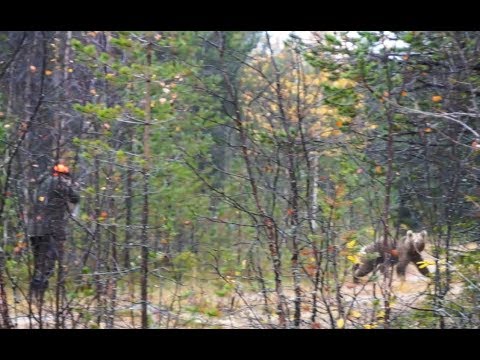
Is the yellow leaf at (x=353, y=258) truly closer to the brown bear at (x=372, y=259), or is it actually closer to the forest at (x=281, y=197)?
the forest at (x=281, y=197)

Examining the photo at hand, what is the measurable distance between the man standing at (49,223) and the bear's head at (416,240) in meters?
3.84

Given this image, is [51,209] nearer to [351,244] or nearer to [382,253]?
[351,244]

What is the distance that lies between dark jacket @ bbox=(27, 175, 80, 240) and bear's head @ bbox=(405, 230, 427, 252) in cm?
384

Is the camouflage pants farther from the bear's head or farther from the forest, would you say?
the bear's head

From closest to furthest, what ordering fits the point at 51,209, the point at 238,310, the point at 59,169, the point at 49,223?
1. the point at 238,310
2. the point at 59,169
3. the point at 49,223
4. the point at 51,209

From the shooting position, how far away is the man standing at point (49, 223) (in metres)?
6.59

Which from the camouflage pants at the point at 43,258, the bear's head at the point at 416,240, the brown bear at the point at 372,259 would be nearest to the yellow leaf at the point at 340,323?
the brown bear at the point at 372,259

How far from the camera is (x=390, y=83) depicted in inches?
259

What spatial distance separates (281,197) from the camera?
21.9 ft

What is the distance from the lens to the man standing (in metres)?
6.59

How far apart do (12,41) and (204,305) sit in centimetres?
449

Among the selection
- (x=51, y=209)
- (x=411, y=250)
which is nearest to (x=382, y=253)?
(x=411, y=250)

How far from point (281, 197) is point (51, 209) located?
100 inches

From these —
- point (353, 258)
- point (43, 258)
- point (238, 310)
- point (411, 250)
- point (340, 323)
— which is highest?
point (411, 250)
